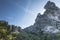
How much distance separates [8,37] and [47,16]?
285 ft

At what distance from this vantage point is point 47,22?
110062mm

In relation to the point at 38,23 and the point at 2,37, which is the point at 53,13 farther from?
the point at 2,37

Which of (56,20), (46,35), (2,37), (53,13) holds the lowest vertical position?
(2,37)

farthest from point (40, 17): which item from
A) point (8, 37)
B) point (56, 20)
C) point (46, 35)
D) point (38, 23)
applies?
point (8, 37)

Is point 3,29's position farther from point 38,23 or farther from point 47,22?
point 38,23

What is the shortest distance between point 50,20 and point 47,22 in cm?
260

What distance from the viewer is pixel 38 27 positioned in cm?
11588

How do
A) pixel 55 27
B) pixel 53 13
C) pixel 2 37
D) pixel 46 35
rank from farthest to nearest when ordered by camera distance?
pixel 53 13 → pixel 55 27 → pixel 46 35 → pixel 2 37

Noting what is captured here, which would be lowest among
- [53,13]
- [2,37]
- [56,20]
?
[2,37]

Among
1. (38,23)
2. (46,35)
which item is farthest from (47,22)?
(46,35)

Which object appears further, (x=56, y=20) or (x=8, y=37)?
(x=56, y=20)

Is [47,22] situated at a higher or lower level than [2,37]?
higher

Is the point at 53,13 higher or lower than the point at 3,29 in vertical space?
higher

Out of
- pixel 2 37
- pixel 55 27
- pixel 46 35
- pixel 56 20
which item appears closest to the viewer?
pixel 2 37
